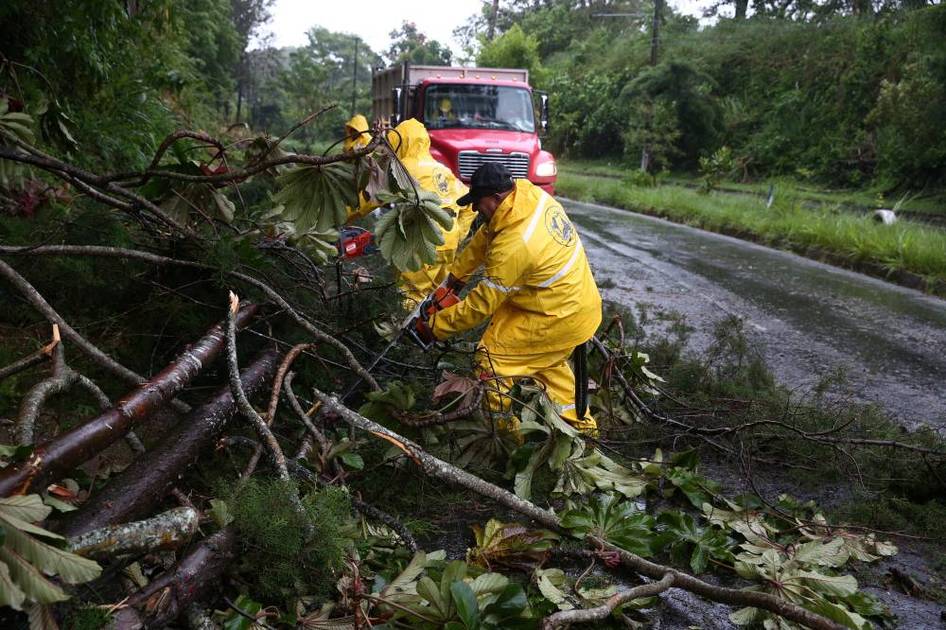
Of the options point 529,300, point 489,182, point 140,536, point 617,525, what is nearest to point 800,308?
point 529,300

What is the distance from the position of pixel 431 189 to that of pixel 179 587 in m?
3.79

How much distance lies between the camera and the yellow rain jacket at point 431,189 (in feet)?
17.2

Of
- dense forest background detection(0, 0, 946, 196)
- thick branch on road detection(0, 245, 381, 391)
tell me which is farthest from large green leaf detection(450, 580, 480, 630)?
dense forest background detection(0, 0, 946, 196)

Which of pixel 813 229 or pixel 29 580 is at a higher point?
pixel 29 580

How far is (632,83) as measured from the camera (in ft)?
90.6

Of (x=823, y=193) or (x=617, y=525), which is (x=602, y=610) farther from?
(x=823, y=193)

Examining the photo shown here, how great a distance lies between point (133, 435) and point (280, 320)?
1006 millimetres

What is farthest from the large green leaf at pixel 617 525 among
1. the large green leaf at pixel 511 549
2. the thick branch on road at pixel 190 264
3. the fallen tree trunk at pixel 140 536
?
the fallen tree trunk at pixel 140 536

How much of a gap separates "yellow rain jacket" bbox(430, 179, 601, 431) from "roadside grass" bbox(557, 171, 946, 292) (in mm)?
7164

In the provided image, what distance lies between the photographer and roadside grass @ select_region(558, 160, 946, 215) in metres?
16.6

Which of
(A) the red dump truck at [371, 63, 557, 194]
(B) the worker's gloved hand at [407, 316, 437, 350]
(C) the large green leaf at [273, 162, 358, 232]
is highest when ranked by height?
(A) the red dump truck at [371, 63, 557, 194]

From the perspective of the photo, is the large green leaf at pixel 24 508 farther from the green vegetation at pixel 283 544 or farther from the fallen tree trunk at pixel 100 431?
the green vegetation at pixel 283 544

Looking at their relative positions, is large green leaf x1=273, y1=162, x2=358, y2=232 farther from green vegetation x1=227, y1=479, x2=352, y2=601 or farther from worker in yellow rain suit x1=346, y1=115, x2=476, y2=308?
worker in yellow rain suit x1=346, y1=115, x2=476, y2=308

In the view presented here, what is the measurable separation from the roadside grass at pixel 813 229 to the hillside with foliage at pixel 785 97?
139 inches
